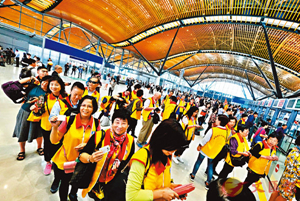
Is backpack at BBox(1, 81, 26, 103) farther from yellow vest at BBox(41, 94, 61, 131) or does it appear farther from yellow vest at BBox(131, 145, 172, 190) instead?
yellow vest at BBox(131, 145, 172, 190)

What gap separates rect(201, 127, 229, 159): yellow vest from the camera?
114 inches

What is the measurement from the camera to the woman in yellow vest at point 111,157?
1406 mm

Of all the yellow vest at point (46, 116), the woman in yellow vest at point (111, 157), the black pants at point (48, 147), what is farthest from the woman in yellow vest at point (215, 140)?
the yellow vest at point (46, 116)

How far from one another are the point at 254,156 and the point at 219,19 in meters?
16.3

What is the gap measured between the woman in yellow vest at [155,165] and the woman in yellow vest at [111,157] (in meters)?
0.37

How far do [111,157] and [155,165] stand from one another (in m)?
0.62

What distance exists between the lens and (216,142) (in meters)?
2.93

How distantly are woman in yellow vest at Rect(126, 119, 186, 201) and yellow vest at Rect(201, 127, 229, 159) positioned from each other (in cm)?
221

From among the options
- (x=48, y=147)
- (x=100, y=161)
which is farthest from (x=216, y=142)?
(x=48, y=147)

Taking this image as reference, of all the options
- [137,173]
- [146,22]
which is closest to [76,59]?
[146,22]

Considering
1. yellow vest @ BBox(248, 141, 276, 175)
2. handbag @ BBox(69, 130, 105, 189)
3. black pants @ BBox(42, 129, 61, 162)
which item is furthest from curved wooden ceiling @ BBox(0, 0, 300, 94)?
handbag @ BBox(69, 130, 105, 189)

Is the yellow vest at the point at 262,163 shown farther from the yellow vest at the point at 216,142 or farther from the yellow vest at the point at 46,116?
the yellow vest at the point at 46,116

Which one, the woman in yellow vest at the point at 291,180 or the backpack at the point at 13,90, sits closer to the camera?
the backpack at the point at 13,90

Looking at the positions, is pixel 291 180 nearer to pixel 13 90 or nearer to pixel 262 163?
pixel 262 163
